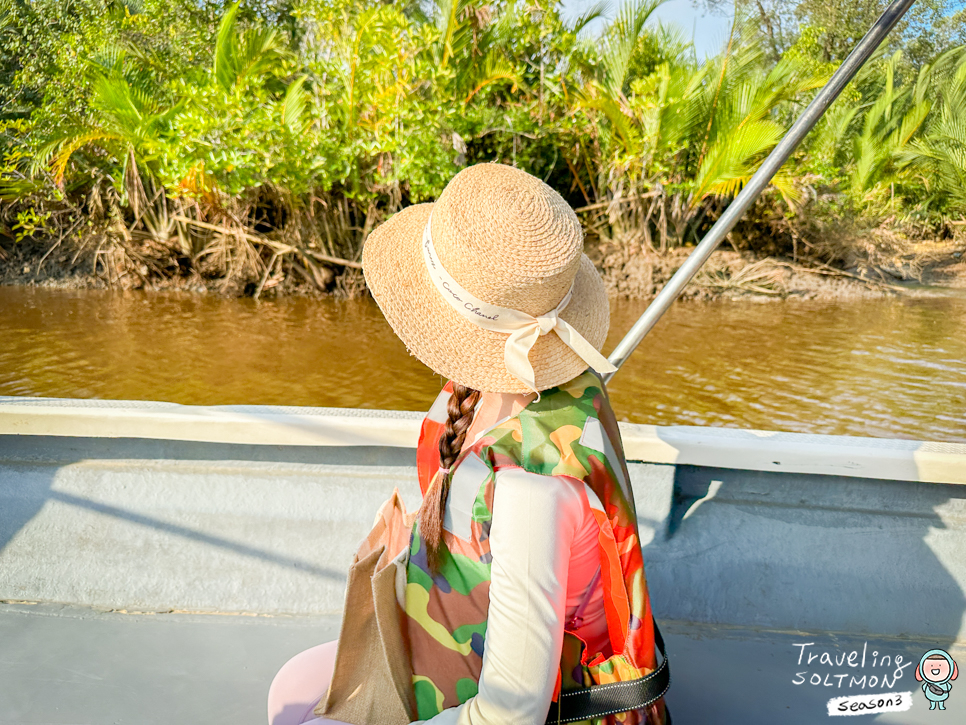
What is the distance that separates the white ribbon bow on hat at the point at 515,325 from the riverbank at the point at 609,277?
8.31 metres

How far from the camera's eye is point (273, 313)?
318 inches

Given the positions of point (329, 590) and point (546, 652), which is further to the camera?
point (329, 590)

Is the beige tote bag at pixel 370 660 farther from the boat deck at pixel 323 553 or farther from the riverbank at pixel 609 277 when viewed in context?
the riverbank at pixel 609 277

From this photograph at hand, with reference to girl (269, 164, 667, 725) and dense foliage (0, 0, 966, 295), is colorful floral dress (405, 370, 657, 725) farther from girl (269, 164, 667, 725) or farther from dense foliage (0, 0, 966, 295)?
dense foliage (0, 0, 966, 295)

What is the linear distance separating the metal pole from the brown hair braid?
33cm

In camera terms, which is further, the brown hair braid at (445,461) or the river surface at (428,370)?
the river surface at (428,370)

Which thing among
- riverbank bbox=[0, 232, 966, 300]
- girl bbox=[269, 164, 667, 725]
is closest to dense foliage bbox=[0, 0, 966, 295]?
riverbank bbox=[0, 232, 966, 300]

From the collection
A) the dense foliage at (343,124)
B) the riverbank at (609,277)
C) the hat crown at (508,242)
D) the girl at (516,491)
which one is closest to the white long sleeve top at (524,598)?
the girl at (516,491)

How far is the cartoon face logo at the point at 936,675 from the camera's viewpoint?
156cm

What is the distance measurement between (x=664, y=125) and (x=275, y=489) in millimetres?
8324

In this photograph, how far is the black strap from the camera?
0.94 metres

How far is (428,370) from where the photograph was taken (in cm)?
585

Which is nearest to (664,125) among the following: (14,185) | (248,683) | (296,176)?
(296,176)

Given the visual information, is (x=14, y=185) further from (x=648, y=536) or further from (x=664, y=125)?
(x=648, y=536)
